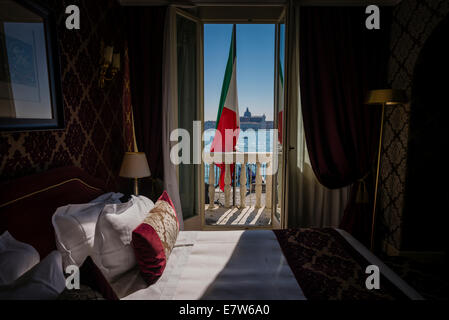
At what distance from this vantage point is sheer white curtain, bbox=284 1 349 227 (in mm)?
3174

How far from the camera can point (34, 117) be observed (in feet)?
4.62

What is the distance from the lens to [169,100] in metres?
3.01

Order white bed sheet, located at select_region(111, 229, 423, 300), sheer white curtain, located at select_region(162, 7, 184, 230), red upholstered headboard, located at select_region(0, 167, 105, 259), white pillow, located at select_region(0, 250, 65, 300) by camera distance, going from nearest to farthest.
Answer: white pillow, located at select_region(0, 250, 65, 300) → red upholstered headboard, located at select_region(0, 167, 105, 259) → white bed sheet, located at select_region(111, 229, 423, 300) → sheer white curtain, located at select_region(162, 7, 184, 230)

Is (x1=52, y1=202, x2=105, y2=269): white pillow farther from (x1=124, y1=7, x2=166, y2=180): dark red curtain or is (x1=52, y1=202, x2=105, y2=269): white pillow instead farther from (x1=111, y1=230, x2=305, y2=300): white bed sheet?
(x1=124, y1=7, x2=166, y2=180): dark red curtain

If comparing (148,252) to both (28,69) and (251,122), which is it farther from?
(251,122)

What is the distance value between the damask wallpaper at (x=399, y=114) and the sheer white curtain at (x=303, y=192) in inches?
17.8

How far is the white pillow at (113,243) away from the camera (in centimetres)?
137

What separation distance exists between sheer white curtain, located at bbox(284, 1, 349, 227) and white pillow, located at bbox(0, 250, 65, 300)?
253 cm

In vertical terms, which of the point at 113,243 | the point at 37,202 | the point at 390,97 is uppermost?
the point at 390,97

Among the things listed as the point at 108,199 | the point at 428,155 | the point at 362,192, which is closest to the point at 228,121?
the point at 362,192

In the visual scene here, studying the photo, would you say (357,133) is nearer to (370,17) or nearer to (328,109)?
(328,109)

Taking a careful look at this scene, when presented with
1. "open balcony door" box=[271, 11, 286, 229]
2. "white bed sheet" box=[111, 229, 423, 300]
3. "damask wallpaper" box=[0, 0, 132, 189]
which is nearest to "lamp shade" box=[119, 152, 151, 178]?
"damask wallpaper" box=[0, 0, 132, 189]

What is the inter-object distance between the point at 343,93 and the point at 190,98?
169cm

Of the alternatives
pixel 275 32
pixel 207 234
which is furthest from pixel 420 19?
pixel 207 234
